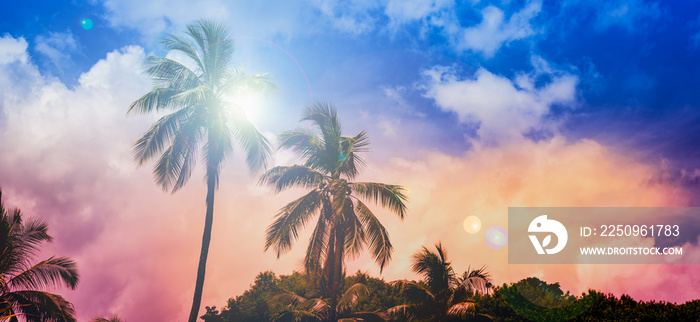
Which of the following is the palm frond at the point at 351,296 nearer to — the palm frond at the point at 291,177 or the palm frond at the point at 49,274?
the palm frond at the point at 291,177

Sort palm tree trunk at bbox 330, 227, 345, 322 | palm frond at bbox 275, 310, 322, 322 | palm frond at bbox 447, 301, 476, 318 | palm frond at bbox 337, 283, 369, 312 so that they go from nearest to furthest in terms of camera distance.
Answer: palm frond at bbox 275, 310, 322, 322 < palm frond at bbox 337, 283, 369, 312 < palm tree trunk at bbox 330, 227, 345, 322 < palm frond at bbox 447, 301, 476, 318

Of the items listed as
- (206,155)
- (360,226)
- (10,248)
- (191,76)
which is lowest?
(10,248)

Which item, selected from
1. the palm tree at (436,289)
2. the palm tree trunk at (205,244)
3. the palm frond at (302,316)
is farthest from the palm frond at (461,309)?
the palm tree trunk at (205,244)

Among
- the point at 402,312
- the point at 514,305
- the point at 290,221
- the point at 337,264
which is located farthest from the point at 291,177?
the point at 514,305

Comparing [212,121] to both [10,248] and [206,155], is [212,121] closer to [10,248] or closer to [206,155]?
[206,155]

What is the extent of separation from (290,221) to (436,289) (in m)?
6.89

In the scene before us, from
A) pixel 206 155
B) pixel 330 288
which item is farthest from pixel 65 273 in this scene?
pixel 330 288

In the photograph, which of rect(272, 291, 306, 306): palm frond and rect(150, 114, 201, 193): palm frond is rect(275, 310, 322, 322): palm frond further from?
rect(150, 114, 201, 193): palm frond

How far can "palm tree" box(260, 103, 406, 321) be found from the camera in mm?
16188

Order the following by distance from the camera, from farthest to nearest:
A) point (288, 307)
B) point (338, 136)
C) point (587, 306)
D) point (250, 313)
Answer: point (250, 313)
point (338, 136)
point (587, 306)
point (288, 307)

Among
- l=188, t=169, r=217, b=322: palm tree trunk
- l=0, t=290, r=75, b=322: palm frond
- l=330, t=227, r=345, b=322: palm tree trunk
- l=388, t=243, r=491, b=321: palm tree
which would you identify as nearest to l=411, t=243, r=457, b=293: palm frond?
l=388, t=243, r=491, b=321: palm tree

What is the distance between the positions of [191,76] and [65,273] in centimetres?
1062

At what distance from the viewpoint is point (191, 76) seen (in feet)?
59.6

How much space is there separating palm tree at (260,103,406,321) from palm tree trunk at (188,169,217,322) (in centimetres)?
241
